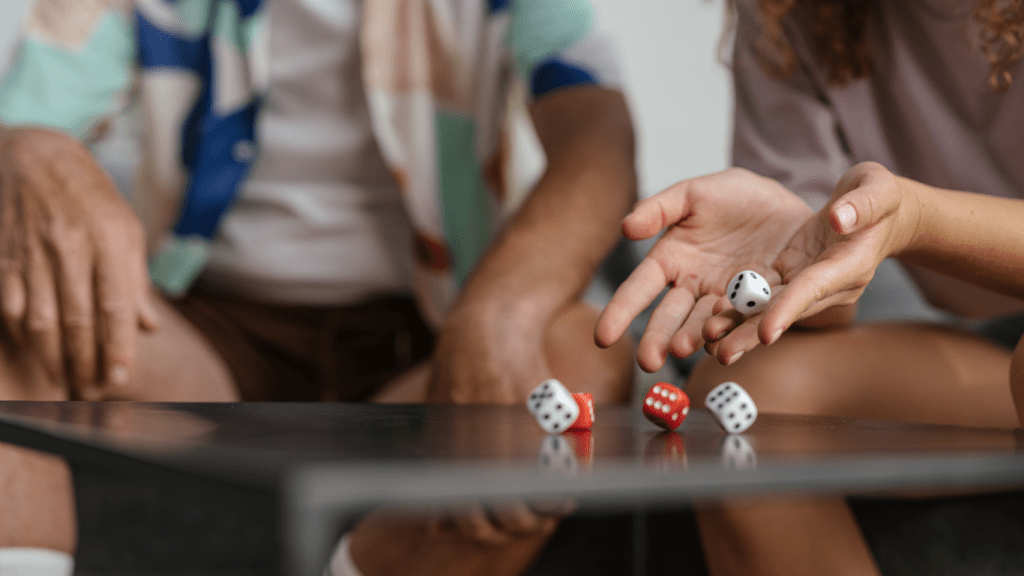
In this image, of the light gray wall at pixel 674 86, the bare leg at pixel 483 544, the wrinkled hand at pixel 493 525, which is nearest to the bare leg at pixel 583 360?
the bare leg at pixel 483 544

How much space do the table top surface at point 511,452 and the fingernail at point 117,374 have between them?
31cm

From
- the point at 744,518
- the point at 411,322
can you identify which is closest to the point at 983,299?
the point at 744,518

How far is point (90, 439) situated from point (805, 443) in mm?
385

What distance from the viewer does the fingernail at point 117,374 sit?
2.96 ft

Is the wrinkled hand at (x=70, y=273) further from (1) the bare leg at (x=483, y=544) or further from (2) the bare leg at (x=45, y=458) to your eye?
(1) the bare leg at (x=483, y=544)


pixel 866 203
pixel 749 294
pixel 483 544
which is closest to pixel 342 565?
pixel 483 544

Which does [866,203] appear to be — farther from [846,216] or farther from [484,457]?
[484,457]

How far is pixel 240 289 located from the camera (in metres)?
1.33

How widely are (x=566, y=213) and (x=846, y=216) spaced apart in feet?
1.82

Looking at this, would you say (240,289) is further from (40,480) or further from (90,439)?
(90,439)

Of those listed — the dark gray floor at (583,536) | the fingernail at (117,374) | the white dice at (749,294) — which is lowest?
the dark gray floor at (583,536)

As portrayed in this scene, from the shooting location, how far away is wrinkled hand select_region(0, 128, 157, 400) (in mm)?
893

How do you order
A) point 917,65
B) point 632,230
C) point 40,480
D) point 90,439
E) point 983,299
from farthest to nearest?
1. point 917,65
2. point 983,299
3. point 40,480
4. point 632,230
5. point 90,439

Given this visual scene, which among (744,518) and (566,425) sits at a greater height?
(566,425)
